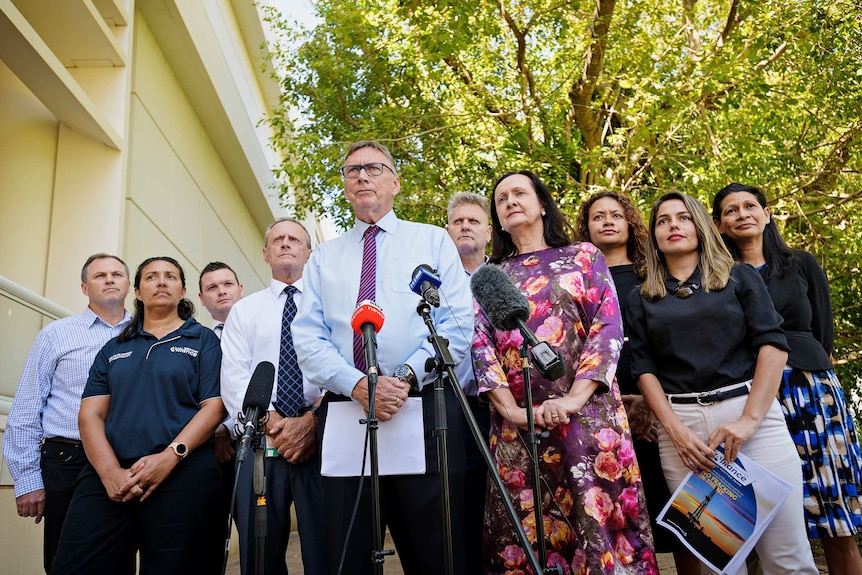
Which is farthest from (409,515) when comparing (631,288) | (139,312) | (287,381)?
(139,312)

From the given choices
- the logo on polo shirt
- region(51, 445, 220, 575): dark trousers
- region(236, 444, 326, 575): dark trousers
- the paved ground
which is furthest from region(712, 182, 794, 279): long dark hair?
the paved ground

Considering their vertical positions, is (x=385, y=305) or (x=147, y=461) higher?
(x=385, y=305)

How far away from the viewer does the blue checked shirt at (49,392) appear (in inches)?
158

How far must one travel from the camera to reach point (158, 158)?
351 inches

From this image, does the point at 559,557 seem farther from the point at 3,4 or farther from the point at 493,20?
the point at 493,20

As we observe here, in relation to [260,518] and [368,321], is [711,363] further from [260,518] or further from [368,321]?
[260,518]

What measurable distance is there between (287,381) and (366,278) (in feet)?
2.61

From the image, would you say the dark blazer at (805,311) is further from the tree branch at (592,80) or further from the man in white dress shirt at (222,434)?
the tree branch at (592,80)

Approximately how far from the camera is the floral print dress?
9.38 ft

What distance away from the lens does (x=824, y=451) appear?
3.36 m

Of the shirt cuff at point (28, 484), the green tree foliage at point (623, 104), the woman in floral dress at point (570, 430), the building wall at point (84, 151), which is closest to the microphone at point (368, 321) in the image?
the woman in floral dress at point (570, 430)

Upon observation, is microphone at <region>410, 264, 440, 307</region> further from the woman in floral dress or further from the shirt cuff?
the shirt cuff

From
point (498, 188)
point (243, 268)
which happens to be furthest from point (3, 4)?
point (243, 268)

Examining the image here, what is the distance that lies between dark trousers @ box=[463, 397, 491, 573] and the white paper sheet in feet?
1.59
